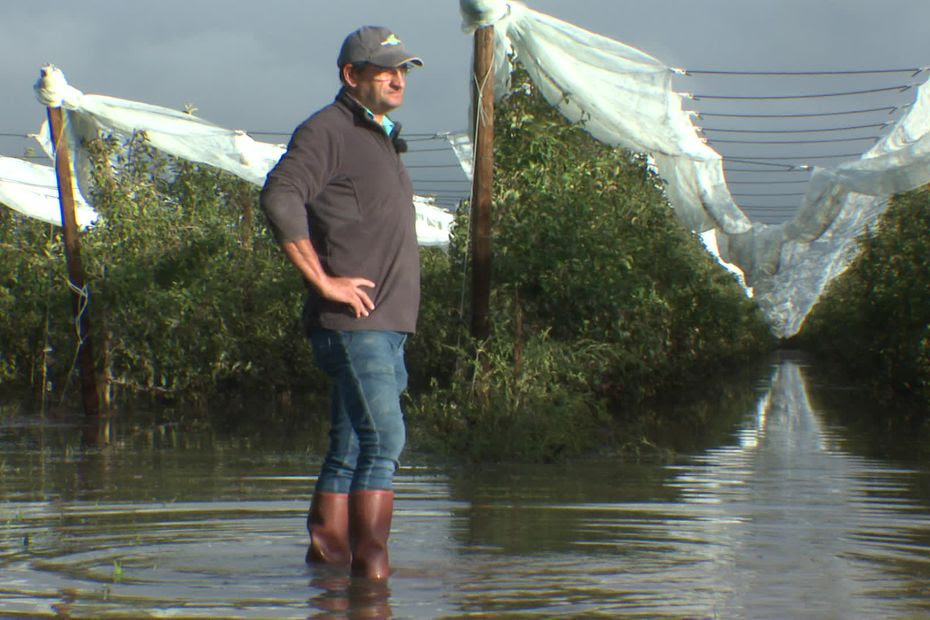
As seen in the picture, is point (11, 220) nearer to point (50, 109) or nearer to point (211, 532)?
point (50, 109)

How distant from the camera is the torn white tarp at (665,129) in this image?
13109mm

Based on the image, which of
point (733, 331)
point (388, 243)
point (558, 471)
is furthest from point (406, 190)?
point (733, 331)

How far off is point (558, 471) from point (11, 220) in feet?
65.9

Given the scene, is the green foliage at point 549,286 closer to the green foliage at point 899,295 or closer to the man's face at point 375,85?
the green foliage at point 899,295

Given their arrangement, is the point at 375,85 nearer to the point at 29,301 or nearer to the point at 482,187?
the point at 482,187

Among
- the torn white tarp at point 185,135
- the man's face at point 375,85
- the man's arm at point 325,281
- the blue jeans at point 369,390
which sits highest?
the torn white tarp at point 185,135

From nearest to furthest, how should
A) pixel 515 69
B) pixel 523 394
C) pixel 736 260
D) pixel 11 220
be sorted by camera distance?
1. pixel 523 394
2. pixel 515 69
3. pixel 736 260
4. pixel 11 220

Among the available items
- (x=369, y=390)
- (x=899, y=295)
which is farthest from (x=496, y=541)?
(x=899, y=295)

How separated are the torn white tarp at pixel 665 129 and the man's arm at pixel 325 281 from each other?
8.40 meters

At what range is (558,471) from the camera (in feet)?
35.3

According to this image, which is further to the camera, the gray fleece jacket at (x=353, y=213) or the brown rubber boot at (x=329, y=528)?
the brown rubber boot at (x=329, y=528)

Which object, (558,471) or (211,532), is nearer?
(211,532)

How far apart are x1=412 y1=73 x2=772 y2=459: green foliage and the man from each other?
21.6 feet

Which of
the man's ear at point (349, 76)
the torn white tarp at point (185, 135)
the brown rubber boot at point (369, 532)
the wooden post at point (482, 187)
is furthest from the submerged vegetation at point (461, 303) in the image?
the man's ear at point (349, 76)
